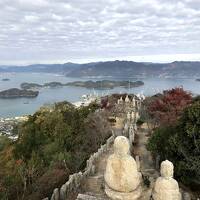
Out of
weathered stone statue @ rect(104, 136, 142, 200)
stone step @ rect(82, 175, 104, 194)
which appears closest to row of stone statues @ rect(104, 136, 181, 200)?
weathered stone statue @ rect(104, 136, 142, 200)

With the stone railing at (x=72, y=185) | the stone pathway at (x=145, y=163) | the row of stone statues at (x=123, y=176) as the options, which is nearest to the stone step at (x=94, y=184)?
the stone railing at (x=72, y=185)

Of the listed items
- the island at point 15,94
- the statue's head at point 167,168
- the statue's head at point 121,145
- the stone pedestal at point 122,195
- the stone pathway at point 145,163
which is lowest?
the island at point 15,94

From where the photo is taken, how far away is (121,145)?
32.6ft

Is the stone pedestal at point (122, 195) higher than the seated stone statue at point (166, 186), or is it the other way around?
the seated stone statue at point (166, 186)

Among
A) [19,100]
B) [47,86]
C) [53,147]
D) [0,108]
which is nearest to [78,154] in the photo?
[53,147]

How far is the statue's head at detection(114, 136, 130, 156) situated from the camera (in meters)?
9.82

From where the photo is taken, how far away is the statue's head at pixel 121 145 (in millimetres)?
9820

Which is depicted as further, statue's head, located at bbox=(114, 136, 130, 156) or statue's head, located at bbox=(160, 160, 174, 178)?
statue's head, located at bbox=(114, 136, 130, 156)

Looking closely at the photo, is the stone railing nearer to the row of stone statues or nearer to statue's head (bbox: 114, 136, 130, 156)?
the row of stone statues

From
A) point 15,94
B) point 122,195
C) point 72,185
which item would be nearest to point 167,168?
point 122,195

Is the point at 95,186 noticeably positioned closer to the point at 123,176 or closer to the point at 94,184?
the point at 94,184

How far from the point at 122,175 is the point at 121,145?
0.93 meters

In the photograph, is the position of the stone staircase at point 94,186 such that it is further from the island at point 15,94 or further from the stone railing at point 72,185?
the island at point 15,94

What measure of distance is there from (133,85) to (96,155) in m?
129
